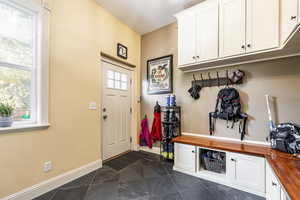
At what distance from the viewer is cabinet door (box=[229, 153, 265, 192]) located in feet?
5.54

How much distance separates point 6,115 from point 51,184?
105 centimetres

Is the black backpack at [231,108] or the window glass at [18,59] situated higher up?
the window glass at [18,59]

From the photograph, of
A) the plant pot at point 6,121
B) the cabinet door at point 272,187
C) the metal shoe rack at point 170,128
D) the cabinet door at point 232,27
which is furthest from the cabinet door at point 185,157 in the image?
the plant pot at point 6,121

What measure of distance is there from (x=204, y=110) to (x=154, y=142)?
4.55 feet

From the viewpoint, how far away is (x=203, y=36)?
225cm

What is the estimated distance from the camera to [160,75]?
124 inches

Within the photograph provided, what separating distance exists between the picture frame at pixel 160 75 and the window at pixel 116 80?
0.59 metres

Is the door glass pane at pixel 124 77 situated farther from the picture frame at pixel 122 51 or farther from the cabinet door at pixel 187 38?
the cabinet door at pixel 187 38

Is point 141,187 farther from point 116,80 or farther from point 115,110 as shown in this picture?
point 116,80

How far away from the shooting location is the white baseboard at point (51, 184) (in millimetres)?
1557

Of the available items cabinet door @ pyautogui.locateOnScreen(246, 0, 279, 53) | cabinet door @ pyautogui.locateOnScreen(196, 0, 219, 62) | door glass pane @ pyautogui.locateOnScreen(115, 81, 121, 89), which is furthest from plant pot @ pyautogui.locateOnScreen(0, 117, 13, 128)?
cabinet door @ pyautogui.locateOnScreen(246, 0, 279, 53)

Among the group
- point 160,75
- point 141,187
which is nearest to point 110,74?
point 160,75

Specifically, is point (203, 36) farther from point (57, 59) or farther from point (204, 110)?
point (57, 59)

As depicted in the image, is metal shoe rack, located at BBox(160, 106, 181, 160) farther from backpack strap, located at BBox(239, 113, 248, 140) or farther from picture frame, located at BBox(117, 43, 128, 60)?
picture frame, located at BBox(117, 43, 128, 60)
